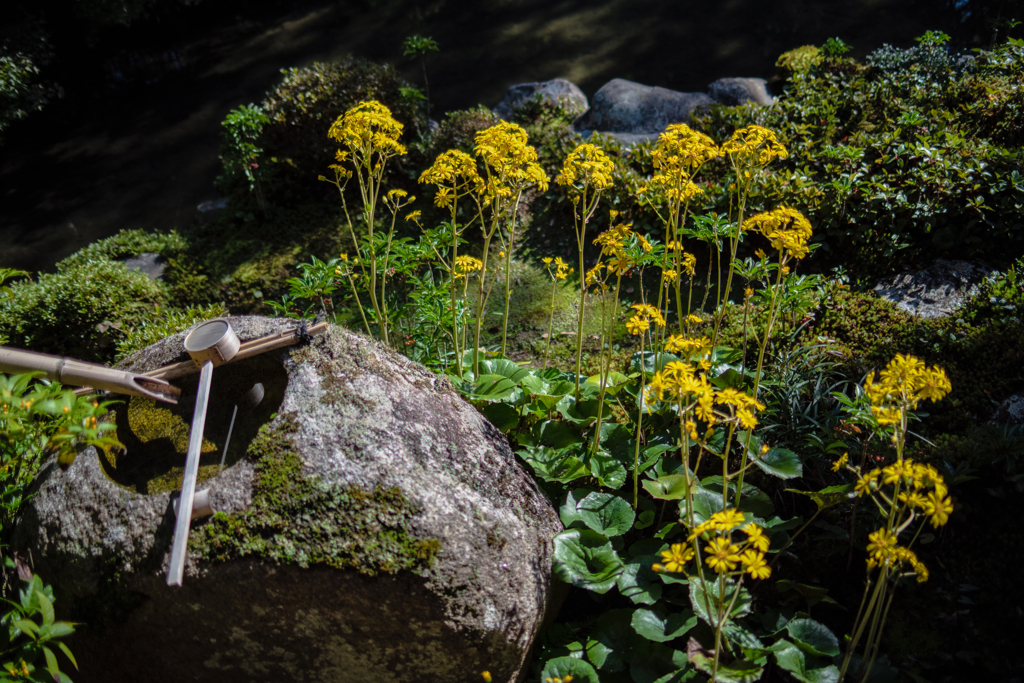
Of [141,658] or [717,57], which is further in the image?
[717,57]

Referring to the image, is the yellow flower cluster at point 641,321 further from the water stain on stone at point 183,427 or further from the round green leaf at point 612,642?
the water stain on stone at point 183,427

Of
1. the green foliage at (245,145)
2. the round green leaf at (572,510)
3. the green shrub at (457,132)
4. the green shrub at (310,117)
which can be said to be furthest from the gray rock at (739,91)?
the round green leaf at (572,510)

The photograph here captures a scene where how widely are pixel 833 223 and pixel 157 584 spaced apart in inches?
179

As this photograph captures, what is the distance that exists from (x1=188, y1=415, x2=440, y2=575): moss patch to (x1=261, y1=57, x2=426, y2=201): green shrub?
4.94 m

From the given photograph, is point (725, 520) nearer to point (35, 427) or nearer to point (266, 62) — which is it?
point (35, 427)

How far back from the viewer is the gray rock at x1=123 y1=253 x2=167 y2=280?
17.9ft

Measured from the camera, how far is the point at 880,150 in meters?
4.57

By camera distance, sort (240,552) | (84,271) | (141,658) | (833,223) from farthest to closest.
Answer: (84,271) → (833,223) → (141,658) → (240,552)

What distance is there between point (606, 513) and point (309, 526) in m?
1.17

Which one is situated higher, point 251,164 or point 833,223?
point 251,164

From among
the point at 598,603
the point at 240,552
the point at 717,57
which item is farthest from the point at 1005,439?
the point at 717,57

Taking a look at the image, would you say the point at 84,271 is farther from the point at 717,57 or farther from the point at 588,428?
the point at 717,57

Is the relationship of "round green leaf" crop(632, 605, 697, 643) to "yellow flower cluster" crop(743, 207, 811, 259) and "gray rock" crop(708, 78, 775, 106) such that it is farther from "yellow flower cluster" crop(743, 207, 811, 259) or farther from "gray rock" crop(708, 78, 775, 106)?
"gray rock" crop(708, 78, 775, 106)

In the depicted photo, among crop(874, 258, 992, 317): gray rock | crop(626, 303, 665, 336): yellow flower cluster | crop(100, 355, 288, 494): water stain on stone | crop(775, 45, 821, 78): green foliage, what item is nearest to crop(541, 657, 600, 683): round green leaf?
crop(626, 303, 665, 336): yellow flower cluster
